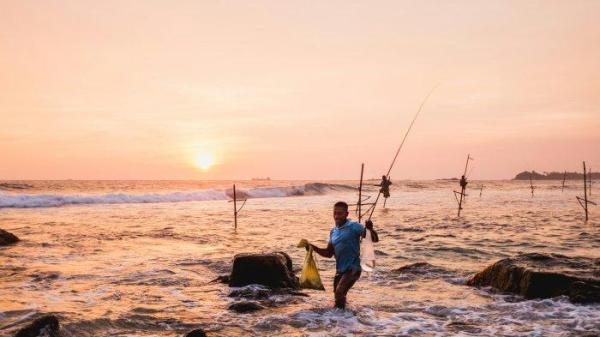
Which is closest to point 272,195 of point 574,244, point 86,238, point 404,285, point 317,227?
point 317,227

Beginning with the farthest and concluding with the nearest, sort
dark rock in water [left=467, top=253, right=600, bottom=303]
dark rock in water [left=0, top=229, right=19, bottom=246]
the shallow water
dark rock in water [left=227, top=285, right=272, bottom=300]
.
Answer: dark rock in water [left=0, top=229, right=19, bottom=246] → dark rock in water [left=227, top=285, right=272, bottom=300] → dark rock in water [left=467, top=253, right=600, bottom=303] → the shallow water

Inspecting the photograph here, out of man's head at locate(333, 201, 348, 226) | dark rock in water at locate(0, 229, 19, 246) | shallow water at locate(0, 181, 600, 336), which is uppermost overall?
man's head at locate(333, 201, 348, 226)

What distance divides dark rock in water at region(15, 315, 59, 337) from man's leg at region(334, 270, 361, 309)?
481 centimetres

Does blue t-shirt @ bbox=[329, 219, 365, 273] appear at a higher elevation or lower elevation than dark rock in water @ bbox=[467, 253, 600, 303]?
higher

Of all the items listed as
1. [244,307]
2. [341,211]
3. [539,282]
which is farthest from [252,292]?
[539,282]

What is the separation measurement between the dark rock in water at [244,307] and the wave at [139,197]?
140 feet

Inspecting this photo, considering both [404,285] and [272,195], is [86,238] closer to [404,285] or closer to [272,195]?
[404,285]

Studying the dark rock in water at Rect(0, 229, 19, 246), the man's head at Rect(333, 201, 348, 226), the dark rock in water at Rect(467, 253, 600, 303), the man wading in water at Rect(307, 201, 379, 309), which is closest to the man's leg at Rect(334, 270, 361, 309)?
the man wading in water at Rect(307, 201, 379, 309)

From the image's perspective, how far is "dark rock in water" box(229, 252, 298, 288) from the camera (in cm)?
1089

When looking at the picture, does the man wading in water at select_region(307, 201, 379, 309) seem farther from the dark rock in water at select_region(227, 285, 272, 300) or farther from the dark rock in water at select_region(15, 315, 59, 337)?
the dark rock in water at select_region(15, 315, 59, 337)

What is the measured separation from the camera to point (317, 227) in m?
25.5

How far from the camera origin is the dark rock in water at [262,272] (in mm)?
10891

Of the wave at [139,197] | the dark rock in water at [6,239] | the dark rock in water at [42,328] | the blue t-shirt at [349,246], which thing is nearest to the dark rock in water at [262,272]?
the blue t-shirt at [349,246]

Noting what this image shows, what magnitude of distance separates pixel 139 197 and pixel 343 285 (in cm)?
5190
